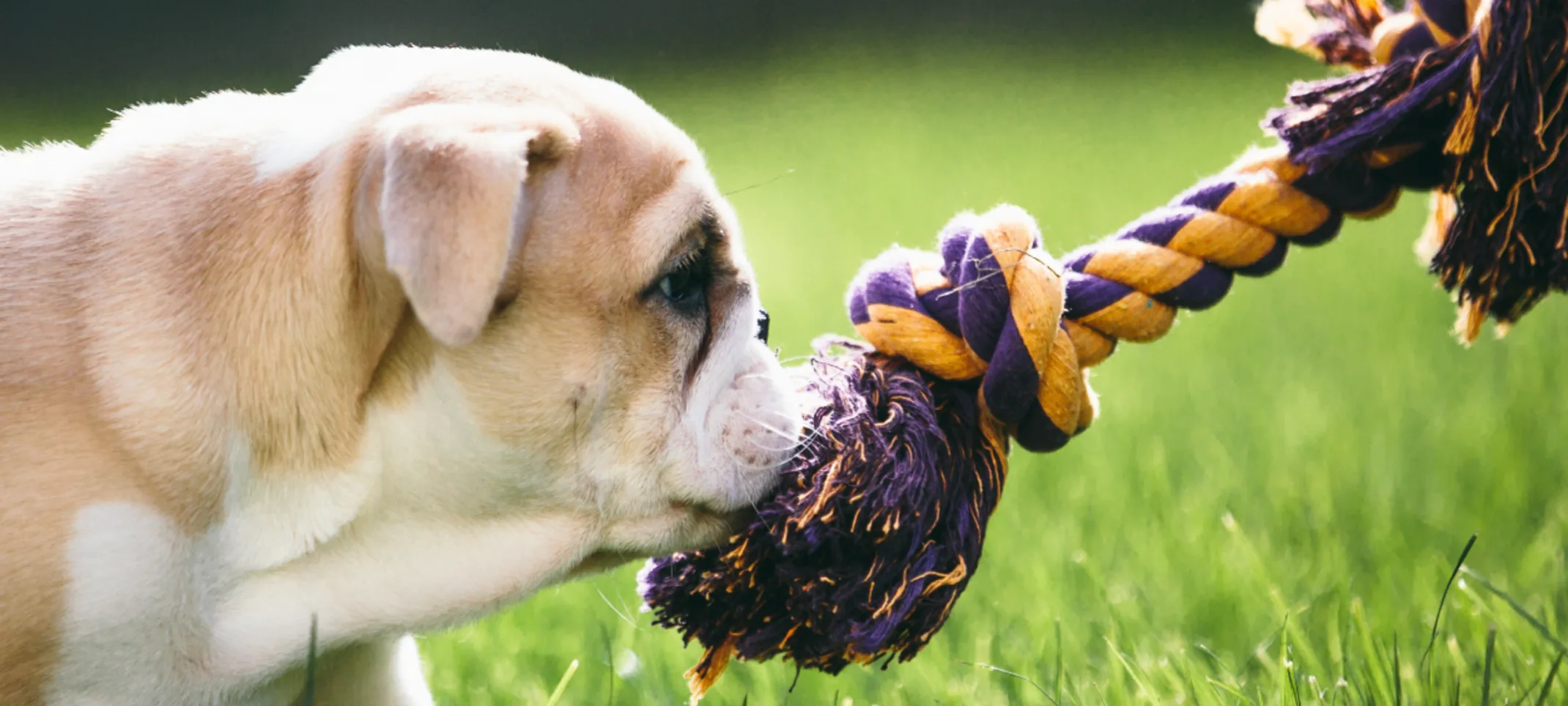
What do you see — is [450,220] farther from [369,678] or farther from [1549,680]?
[1549,680]

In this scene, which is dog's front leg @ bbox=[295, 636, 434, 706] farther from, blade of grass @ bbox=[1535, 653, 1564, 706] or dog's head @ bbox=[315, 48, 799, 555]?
blade of grass @ bbox=[1535, 653, 1564, 706]

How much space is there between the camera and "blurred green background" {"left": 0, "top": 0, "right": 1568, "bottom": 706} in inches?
92.4

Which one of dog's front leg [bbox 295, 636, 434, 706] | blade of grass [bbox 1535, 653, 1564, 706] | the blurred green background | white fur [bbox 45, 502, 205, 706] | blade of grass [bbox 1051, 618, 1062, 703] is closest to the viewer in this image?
white fur [bbox 45, 502, 205, 706]

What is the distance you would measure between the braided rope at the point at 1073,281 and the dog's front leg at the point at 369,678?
0.82m

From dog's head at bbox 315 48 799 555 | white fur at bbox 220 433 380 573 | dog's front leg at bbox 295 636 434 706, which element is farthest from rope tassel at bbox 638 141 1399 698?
white fur at bbox 220 433 380 573

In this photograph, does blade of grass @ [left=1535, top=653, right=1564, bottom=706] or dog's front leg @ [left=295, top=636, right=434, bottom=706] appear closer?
blade of grass @ [left=1535, top=653, right=1564, bottom=706]

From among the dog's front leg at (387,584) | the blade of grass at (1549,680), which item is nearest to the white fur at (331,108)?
the dog's front leg at (387,584)

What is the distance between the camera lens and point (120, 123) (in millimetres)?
1889

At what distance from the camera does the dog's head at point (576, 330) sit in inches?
69.1

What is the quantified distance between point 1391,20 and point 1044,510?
59.1 inches

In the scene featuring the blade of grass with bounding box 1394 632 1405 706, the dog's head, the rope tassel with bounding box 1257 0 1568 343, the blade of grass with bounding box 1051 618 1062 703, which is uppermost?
the rope tassel with bounding box 1257 0 1568 343

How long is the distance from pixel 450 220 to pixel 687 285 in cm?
41

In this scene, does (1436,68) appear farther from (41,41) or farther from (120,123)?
(41,41)

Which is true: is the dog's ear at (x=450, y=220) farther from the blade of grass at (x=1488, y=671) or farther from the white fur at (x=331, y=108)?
the blade of grass at (x=1488, y=671)
